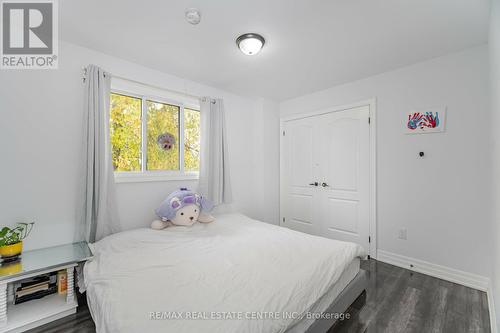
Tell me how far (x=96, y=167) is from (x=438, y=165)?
3654 mm

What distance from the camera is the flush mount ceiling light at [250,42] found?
193 cm

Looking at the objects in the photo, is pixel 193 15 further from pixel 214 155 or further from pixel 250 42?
pixel 214 155

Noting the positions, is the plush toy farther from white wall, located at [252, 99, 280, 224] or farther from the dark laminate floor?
white wall, located at [252, 99, 280, 224]

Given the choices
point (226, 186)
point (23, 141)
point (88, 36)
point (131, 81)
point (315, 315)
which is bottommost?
point (315, 315)

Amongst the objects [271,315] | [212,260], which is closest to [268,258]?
[212,260]

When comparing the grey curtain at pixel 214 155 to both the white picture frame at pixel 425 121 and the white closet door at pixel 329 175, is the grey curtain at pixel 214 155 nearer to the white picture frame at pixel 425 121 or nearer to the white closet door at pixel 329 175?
the white closet door at pixel 329 175

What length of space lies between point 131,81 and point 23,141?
1.17 metres

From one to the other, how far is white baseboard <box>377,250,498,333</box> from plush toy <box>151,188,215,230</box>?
2457 millimetres

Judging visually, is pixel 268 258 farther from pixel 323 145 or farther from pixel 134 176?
pixel 323 145

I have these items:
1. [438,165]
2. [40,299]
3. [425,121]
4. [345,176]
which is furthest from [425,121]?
[40,299]

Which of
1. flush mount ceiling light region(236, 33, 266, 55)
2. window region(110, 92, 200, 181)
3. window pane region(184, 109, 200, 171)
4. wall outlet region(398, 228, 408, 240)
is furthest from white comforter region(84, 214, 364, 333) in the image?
flush mount ceiling light region(236, 33, 266, 55)

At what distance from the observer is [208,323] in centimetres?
97

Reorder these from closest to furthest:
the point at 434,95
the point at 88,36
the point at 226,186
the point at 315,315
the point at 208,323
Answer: the point at 208,323 → the point at 315,315 → the point at 88,36 → the point at 434,95 → the point at 226,186

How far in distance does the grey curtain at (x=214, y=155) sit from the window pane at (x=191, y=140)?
6.2 inches
